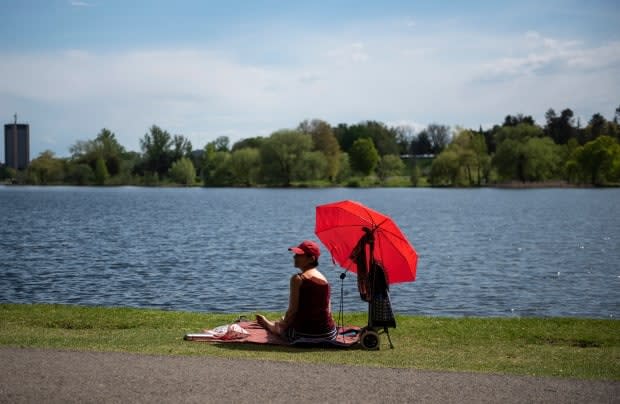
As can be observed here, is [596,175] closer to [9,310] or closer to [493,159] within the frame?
[493,159]

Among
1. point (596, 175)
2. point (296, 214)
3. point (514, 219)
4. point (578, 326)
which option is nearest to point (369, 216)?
point (578, 326)

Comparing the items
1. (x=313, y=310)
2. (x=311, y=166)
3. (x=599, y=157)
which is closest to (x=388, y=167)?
(x=311, y=166)

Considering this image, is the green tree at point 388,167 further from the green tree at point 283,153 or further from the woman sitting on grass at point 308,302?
the woman sitting on grass at point 308,302

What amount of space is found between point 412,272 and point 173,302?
1040cm

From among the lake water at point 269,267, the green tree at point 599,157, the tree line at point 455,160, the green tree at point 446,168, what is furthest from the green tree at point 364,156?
the lake water at point 269,267

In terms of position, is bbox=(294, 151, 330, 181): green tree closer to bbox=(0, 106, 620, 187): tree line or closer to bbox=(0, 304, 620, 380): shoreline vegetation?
bbox=(0, 106, 620, 187): tree line

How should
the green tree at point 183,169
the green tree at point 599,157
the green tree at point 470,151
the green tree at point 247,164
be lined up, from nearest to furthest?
the green tree at point 599,157
the green tree at point 470,151
the green tree at point 247,164
the green tree at point 183,169

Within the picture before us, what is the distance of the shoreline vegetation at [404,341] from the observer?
34.9 ft

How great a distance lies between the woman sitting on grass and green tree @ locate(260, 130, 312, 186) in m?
138

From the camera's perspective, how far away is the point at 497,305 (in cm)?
2133

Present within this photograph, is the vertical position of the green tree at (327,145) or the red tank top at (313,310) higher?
the green tree at (327,145)

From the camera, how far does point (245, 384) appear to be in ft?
28.7

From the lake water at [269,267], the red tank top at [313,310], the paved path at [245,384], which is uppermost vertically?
the red tank top at [313,310]

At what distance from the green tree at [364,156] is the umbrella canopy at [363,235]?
164684 mm
